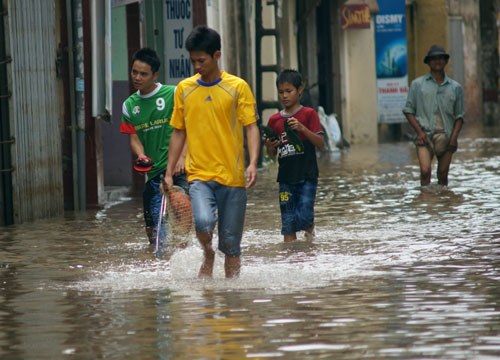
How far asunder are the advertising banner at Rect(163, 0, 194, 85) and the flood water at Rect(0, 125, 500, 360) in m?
5.29

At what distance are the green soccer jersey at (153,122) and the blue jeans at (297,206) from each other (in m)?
1.10

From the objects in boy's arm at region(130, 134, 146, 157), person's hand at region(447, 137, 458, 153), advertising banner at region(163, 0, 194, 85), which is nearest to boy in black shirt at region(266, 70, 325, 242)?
boy's arm at region(130, 134, 146, 157)

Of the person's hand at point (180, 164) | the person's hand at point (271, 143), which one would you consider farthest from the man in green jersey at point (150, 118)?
the person's hand at point (271, 143)

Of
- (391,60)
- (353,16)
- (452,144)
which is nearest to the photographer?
(452,144)

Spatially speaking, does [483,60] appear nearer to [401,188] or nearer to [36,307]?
[401,188]

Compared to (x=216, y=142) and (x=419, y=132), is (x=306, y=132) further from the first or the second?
(x=419, y=132)

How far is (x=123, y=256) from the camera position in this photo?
355 inches

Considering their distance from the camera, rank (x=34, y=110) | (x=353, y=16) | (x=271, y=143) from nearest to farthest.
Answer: (x=271, y=143), (x=34, y=110), (x=353, y=16)

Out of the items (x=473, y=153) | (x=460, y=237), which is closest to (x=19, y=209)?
(x=460, y=237)

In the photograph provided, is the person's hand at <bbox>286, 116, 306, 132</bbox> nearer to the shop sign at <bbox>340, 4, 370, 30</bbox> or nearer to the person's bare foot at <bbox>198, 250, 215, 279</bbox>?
the person's bare foot at <bbox>198, 250, 215, 279</bbox>

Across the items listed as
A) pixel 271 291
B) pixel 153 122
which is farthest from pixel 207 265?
pixel 153 122

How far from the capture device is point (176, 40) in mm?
17484

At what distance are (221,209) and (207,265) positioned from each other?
424 mm

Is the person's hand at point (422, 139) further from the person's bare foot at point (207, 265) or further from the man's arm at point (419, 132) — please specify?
the person's bare foot at point (207, 265)
